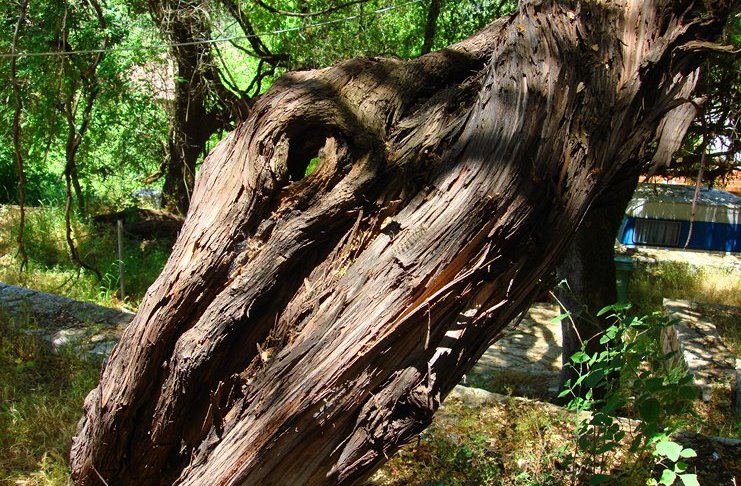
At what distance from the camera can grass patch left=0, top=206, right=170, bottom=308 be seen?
26.9 ft

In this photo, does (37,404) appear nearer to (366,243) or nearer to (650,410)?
(366,243)

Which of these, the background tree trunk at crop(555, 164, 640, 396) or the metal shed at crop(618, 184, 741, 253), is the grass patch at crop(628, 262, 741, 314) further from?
the background tree trunk at crop(555, 164, 640, 396)

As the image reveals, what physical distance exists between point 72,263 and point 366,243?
8.15 m

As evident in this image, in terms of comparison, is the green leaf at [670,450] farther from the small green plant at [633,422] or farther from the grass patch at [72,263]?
the grass patch at [72,263]

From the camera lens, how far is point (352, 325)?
6.37 feet

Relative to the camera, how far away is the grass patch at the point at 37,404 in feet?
12.4

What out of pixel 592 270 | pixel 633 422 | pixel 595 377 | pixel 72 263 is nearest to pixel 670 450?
pixel 595 377

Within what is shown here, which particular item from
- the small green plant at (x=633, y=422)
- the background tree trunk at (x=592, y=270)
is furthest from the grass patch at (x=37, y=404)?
the background tree trunk at (x=592, y=270)

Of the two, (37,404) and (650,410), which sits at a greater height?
(650,410)

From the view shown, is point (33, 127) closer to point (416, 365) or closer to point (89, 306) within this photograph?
point (89, 306)

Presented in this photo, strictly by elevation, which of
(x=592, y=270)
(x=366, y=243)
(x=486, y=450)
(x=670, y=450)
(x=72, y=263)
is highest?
(x=366, y=243)

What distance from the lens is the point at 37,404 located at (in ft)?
14.5

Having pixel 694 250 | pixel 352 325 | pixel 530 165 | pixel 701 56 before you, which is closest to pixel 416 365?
pixel 352 325

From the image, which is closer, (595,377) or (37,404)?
(595,377)
